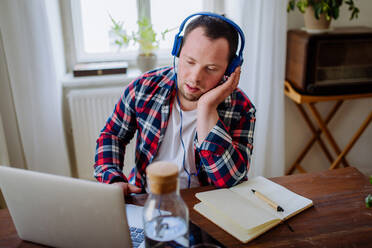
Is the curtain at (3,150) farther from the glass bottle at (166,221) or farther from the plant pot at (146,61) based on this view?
the glass bottle at (166,221)

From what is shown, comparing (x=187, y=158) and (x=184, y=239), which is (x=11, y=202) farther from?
(x=187, y=158)

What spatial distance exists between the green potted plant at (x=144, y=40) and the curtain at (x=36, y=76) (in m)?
0.41

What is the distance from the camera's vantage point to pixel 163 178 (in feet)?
2.00

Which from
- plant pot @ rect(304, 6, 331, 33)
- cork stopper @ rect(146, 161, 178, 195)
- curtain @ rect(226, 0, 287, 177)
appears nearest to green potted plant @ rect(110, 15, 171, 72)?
curtain @ rect(226, 0, 287, 177)

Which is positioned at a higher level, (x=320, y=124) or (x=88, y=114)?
(x=88, y=114)

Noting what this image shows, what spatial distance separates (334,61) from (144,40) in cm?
118

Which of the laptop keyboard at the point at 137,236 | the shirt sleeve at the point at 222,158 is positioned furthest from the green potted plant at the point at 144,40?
the laptop keyboard at the point at 137,236

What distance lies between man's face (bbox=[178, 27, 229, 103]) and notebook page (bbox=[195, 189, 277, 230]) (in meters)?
0.38

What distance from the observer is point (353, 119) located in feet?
8.51

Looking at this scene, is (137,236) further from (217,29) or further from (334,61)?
(334,61)

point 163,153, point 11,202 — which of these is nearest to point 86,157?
point 163,153

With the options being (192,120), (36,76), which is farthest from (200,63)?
(36,76)

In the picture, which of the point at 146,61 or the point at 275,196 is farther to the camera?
the point at 146,61

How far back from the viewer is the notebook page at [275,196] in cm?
97
